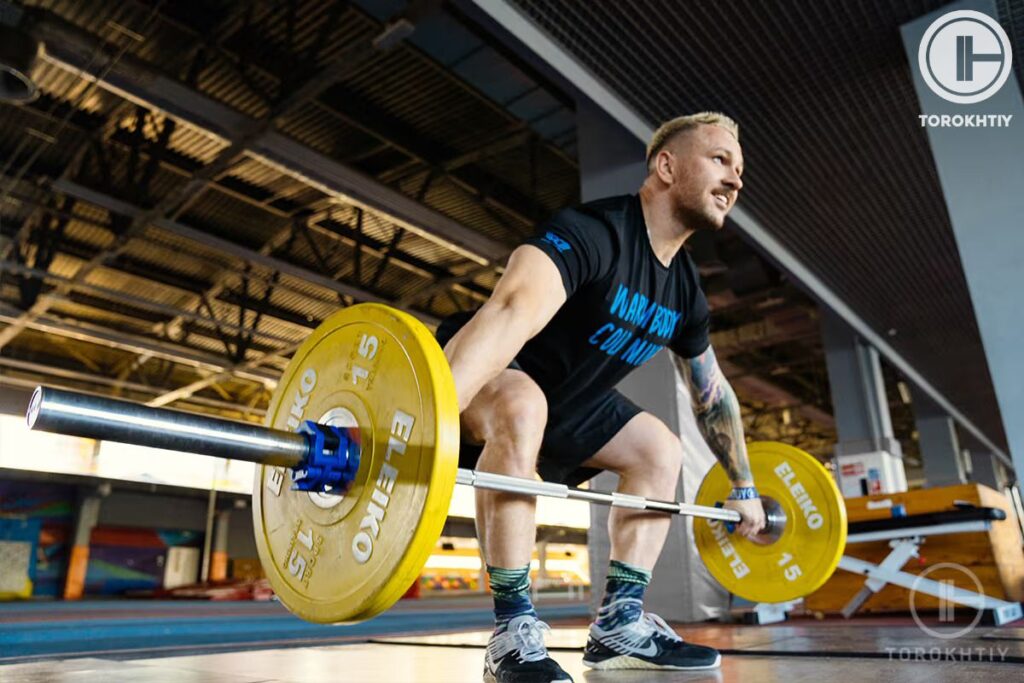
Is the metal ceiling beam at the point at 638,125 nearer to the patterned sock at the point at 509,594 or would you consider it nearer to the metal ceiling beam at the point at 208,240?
the patterned sock at the point at 509,594

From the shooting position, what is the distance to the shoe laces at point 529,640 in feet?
3.45

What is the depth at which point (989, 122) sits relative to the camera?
2.73m

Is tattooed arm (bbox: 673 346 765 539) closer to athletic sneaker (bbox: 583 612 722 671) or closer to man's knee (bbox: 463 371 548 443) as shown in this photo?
athletic sneaker (bbox: 583 612 722 671)

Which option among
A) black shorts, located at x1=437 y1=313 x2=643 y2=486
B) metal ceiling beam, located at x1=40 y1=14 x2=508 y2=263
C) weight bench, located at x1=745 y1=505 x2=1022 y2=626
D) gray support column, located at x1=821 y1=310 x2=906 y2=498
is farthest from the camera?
gray support column, located at x1=821 y1=310 x2=906 y2=498

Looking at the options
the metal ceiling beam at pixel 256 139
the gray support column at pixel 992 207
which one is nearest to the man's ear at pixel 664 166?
the gray support column at pixel 992 207

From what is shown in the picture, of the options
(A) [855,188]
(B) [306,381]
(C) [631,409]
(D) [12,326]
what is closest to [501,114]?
(A) [855,188]

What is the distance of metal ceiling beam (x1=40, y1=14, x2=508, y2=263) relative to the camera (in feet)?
11.6

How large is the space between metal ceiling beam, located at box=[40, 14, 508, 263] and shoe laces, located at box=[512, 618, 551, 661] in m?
3.55

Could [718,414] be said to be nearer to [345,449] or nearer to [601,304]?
[601,304]

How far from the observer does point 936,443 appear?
8305 millimetres

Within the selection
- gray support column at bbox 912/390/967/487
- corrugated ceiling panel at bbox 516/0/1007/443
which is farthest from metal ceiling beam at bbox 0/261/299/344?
gray support column at bbox 912/390/967/487

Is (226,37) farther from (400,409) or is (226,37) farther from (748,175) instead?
(400,409)

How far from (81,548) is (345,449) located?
1131 centimetres

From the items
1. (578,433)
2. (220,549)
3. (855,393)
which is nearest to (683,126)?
(578,433)
